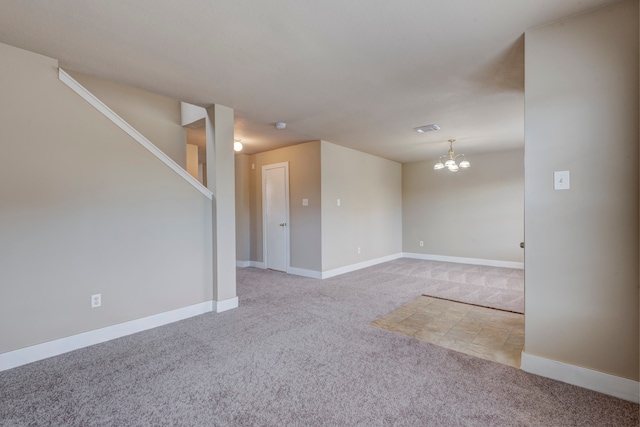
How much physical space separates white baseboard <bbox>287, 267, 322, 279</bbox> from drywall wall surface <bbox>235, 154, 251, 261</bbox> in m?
1.31

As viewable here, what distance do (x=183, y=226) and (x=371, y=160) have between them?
4.29m

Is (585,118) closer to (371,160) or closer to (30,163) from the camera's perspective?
(30,163)

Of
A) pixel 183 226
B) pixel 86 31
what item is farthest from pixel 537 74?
pixel 183 226

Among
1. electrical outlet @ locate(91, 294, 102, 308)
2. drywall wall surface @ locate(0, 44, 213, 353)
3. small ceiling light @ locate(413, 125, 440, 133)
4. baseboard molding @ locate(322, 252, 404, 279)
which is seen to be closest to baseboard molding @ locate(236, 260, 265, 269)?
baseboard molding @ locate(322, 252, 404, 279)

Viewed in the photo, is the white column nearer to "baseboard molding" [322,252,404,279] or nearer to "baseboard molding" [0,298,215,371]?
"baseboard molding" [0,298,215,371]

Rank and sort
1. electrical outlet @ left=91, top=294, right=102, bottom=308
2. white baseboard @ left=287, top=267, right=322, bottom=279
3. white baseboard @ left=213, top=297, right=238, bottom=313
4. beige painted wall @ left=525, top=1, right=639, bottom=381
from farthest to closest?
white baseboard @ left=287, top=267, right=322, bottom=279
white baseboard @ left=213, top=297, right=238, bottom=313
electrical outlet @ left=91, top=294, right=102, bottom=308
beige painted wall @ left=525, top=1, right=639, bottom=381

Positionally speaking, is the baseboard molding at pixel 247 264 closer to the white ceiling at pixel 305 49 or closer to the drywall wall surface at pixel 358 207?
the drywall wall surface at pixel 358 207

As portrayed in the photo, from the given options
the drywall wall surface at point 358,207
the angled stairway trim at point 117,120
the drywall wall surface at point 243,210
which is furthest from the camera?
the drywall wall surface at point 243,210

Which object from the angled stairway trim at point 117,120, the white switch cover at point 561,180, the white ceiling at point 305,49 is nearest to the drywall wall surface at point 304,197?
the white ceiling at point 305,49

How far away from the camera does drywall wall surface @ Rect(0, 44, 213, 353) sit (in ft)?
7.47

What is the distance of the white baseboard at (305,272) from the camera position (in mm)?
5192

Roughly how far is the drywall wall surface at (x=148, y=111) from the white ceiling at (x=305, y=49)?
106 cm

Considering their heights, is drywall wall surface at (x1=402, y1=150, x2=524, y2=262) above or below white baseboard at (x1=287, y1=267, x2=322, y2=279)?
above

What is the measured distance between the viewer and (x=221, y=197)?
11.6ft
